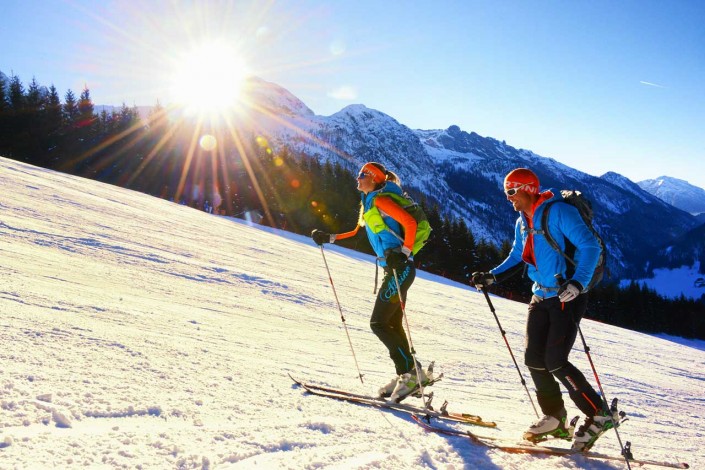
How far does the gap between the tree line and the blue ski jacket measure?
115 ft

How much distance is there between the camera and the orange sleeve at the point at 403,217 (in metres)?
4.12

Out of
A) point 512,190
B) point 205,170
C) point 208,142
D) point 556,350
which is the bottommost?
point 556,350

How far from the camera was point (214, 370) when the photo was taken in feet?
12.6

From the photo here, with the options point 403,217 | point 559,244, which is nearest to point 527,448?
point 559,244

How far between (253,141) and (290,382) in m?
45.6

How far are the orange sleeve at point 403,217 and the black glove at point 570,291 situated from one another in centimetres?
146

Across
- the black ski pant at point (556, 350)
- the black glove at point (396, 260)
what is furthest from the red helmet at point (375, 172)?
the black ski pant at point (556, 350)

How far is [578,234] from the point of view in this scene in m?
3.17

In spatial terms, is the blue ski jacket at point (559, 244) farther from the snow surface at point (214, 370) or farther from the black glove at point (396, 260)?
the snow surface at point (214, 370)

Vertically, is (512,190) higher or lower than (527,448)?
higher

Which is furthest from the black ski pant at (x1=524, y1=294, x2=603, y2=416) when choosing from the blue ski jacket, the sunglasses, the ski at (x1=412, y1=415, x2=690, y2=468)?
the sunglasses

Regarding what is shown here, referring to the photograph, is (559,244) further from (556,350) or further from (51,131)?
(51,131)

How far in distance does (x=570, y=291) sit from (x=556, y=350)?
0.64m

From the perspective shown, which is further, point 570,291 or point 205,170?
point 205,170
